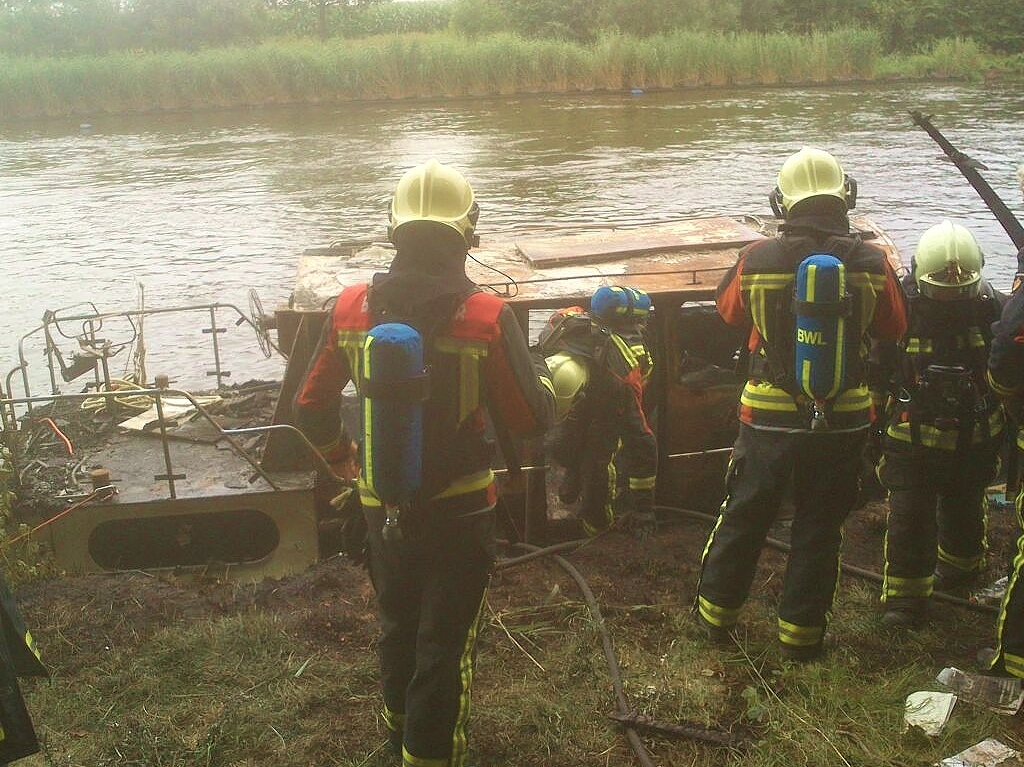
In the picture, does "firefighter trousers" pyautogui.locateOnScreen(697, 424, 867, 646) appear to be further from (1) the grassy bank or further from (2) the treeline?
(2) the treeline

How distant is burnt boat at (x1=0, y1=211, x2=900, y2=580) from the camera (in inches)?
224

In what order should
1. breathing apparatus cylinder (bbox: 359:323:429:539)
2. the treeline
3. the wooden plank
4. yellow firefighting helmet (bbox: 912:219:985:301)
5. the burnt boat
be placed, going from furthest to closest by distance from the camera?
the treeline, the wooden plank, the burnt boat, yellow firefighting helmet (bbox: 912:219:985:301), breathing apparatus cylinder (bbox: 359:323:429:539)

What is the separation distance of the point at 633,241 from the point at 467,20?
38.1m

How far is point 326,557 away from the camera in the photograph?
6082mm

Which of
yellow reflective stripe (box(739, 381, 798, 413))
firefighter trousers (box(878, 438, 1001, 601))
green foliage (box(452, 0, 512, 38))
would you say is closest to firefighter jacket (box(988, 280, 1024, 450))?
firefighter trousers (box(878, 438, 1001, 601))

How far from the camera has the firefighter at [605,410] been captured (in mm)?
5117

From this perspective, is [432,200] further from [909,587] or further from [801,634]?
[909,587]

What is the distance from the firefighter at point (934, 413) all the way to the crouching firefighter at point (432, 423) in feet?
6.65

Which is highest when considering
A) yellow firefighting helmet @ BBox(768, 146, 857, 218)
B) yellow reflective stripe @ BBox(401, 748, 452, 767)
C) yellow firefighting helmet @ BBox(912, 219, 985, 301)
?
yellow firefighting helmet @ BBox(768, 146, 857, 218)

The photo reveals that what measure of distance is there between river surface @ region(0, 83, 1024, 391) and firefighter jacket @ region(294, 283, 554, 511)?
262 inches

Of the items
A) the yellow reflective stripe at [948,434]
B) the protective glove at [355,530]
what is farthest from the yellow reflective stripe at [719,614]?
the protective glove at [355,530]

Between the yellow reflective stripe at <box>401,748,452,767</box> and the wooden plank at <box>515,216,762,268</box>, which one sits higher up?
the wooden plank at <box>515,216,762,268</box>

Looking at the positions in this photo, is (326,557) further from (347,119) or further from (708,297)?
(347,119)

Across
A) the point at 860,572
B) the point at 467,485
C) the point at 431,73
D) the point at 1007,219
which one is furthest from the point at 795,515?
the point at 431,73
